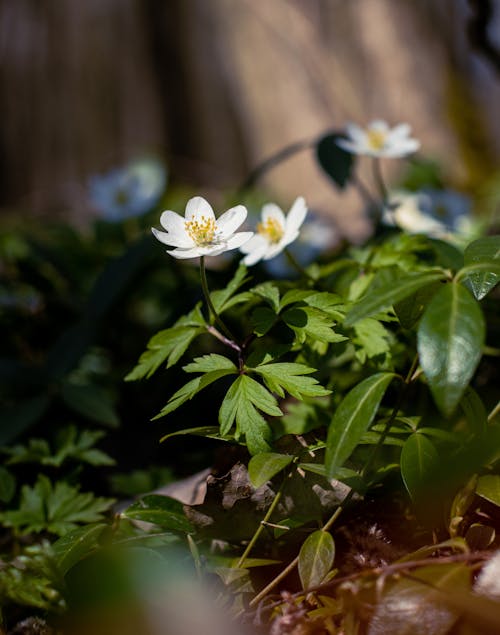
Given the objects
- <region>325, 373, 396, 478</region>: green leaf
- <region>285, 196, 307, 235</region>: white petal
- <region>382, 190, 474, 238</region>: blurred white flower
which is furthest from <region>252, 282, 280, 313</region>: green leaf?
<region>382, 190, 474, 238</region>: blurred white flower

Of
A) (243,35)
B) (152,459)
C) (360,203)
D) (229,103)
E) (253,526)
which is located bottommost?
(152,459)

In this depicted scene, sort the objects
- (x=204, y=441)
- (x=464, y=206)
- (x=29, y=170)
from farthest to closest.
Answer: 1. (x=29, y=170)
2. (x=464, y=206)
3. (x=204, y=441)

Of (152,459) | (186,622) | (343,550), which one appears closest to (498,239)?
(343,550)

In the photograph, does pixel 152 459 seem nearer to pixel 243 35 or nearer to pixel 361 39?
pixel 361 39

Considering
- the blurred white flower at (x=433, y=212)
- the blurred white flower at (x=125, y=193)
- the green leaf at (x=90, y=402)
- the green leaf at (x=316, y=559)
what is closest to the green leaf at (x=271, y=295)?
the green leaf at (x=316, y=559)

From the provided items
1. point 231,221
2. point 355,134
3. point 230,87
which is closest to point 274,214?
point 231,221

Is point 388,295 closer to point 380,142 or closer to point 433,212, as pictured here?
point 380,142
